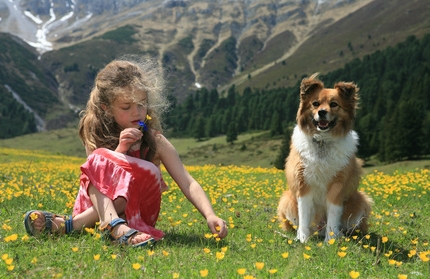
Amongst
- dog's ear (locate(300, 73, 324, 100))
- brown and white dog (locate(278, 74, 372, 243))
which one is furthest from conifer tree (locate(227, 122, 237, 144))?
dog's ear (locate(300, 73, 324, 100))

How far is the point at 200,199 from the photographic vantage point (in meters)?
5.87

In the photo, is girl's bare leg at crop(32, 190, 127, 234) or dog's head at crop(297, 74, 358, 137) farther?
dog's head at crop(297, 74, 358, 137)

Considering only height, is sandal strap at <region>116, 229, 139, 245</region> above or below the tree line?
above

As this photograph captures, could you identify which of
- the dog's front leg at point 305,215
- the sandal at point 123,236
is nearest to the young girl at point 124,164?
the sandal at point 123,236

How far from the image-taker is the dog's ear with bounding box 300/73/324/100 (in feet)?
21.6

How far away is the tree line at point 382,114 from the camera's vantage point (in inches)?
3110

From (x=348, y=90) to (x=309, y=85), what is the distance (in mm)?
637

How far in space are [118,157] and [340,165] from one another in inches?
147

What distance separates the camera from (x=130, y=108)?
18.8ft

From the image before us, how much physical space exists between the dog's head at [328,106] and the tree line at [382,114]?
5855 centimetres

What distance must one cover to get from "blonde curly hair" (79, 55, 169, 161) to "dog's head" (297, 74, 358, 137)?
8.00 ft

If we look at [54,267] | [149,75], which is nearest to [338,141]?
[149,75]

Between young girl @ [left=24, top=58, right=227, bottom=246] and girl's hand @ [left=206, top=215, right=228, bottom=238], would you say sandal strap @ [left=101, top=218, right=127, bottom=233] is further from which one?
girl's hand @ [left=206, top=215, right=228, bottom=238]

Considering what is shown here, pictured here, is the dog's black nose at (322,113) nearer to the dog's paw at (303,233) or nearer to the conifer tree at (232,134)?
the dog's paw at (303,233)
